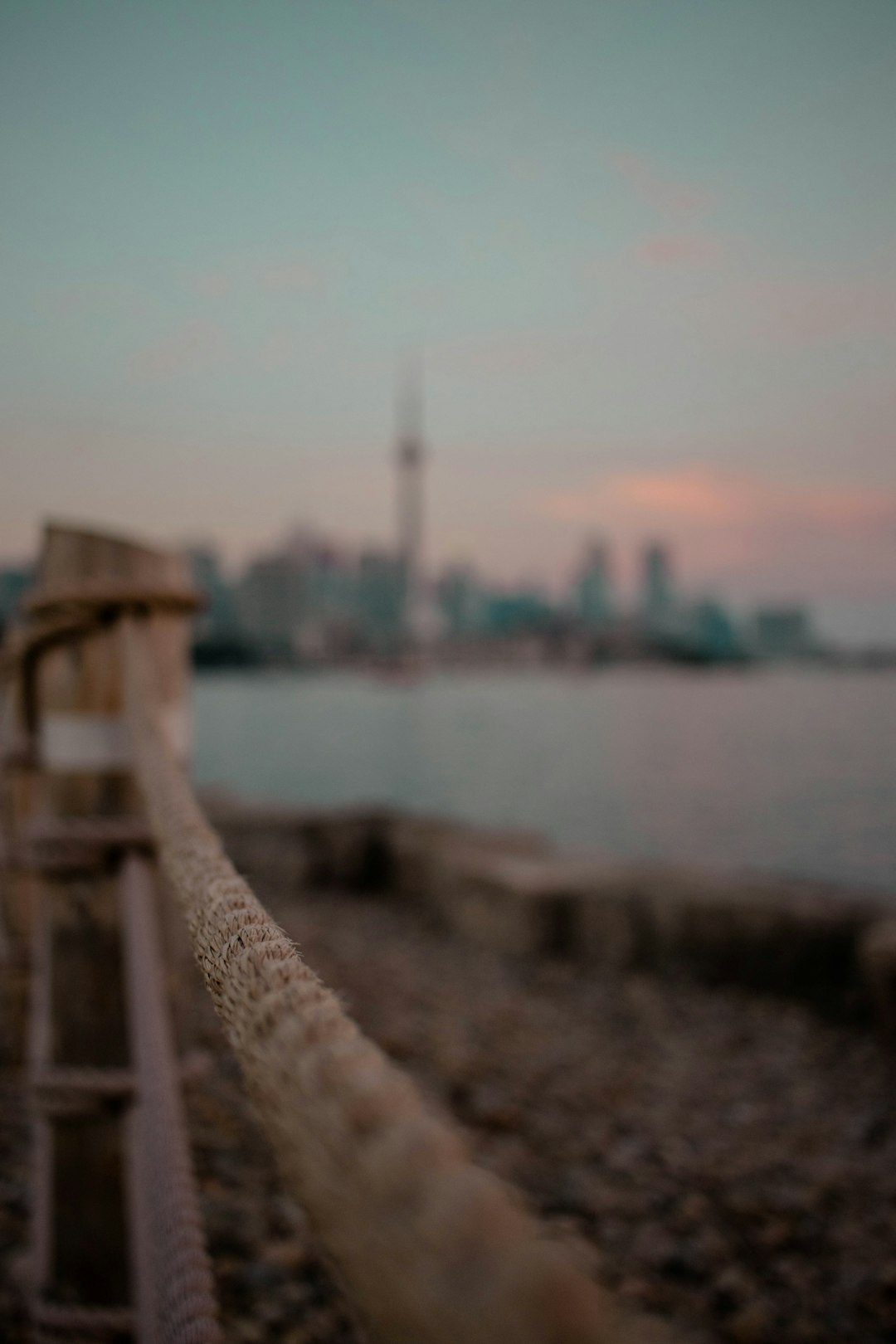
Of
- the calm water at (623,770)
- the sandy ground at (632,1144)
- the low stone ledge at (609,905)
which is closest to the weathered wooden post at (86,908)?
the sandy ground at (632,1144)

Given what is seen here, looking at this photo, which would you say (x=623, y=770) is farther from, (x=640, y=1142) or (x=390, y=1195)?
(x=390, y=1195)

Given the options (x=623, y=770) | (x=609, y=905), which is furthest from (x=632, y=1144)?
(x=623, y=770)

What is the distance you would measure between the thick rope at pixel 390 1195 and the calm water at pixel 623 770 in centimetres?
1815

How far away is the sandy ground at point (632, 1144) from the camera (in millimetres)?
3629

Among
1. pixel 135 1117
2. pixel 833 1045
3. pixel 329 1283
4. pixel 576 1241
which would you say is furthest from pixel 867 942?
pixel 135 1117

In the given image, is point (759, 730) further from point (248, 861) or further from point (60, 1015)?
point (60, 1015)

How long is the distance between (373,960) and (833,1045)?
3840mm

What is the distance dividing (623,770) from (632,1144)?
40730mm

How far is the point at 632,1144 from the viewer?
203 inches

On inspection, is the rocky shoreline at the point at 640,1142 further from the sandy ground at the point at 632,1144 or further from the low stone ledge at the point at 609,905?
the low stone ledge at the point at 609,905

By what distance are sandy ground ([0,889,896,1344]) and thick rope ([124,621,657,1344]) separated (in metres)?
1.22

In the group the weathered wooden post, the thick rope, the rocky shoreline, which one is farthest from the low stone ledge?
the thick rope

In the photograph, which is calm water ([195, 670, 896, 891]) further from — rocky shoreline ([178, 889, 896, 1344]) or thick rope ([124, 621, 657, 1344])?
A: thick rope ([124, 621, 657, 1344])

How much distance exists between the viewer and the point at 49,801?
249 cm
